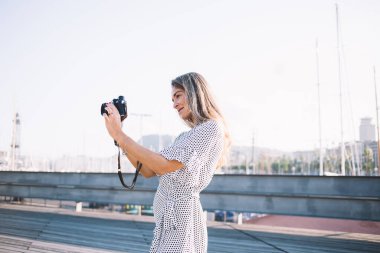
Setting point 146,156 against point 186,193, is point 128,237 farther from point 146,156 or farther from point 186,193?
point 146,156

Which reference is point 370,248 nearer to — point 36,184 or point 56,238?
point 56,238

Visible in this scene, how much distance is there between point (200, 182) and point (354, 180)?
597 cm

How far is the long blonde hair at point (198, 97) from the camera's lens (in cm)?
183

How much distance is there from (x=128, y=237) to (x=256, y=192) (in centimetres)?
322

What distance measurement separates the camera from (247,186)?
25.8ft

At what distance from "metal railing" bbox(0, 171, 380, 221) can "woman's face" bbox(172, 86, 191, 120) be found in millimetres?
5805

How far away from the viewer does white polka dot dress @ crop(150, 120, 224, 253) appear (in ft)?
5.39

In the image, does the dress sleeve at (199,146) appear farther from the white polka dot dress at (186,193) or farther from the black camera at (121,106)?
the black camera at (121,106)

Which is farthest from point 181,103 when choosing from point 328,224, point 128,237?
point 328,224

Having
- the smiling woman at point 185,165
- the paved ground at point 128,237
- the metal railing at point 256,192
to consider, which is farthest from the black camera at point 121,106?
the metal railing at point 256,192

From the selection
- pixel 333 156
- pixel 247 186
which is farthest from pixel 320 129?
pixel 333 156

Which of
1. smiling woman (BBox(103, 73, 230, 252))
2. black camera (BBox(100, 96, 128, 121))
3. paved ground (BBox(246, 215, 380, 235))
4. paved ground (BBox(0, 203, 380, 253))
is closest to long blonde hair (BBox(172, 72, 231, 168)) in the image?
smiling woman (BBox(103, 73, 230, 252))

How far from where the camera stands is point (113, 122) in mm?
1617

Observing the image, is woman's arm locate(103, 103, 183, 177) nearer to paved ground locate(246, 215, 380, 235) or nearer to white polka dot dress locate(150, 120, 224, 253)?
white polka dot dress locate(150, 120, 224, 253)
